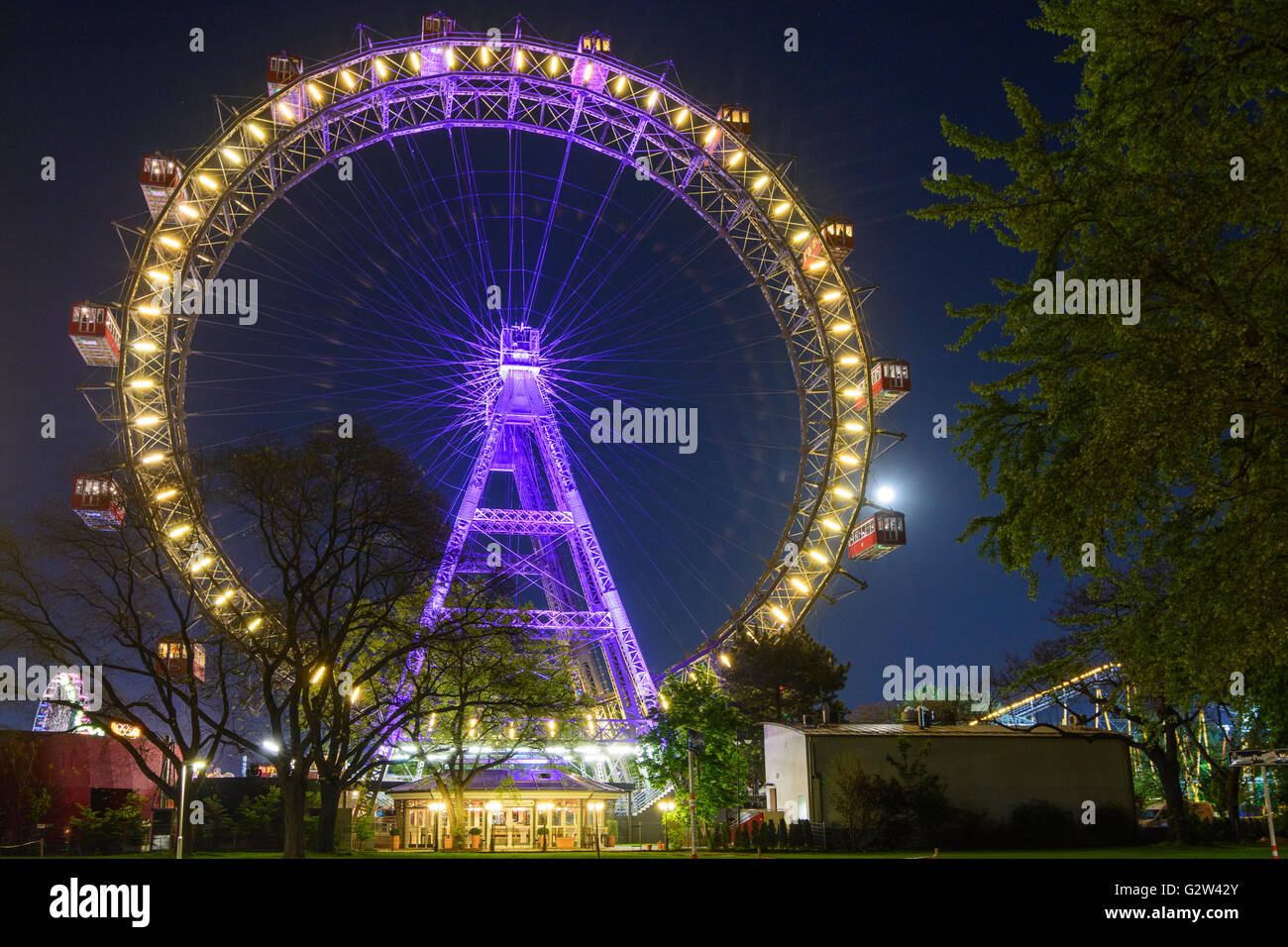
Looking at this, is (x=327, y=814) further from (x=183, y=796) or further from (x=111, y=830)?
(x=111, y=830)

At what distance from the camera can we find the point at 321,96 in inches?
1688

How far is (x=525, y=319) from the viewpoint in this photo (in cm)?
4281

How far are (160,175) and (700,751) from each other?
103 ft

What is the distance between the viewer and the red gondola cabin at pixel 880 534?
150 ft

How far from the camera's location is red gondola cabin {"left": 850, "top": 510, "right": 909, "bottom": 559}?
150ft

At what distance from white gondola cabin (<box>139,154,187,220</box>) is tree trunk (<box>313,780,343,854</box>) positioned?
2446cm

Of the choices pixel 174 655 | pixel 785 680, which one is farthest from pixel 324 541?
pixel 785 680

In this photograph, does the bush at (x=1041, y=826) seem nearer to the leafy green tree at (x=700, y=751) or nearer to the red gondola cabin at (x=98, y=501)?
the leafy green tree at (x=700, y=751)

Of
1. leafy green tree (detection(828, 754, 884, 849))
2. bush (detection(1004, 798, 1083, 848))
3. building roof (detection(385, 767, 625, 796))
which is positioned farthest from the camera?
building roof (detection(385, 767, 625, 796))

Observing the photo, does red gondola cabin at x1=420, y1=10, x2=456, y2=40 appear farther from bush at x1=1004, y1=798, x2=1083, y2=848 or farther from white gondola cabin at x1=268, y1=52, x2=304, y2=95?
bush at x1=1004, y1=798, x2=1083, y2=848

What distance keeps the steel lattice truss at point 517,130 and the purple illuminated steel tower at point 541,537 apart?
84 centimetres

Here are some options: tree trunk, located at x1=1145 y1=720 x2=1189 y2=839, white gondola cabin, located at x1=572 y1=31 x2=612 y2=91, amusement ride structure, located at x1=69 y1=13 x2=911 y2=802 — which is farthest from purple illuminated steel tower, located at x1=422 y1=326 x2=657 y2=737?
tree trunk, located at x1=1145 y1=720 x2=1189 y2=839

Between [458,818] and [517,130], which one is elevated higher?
[517,130]
